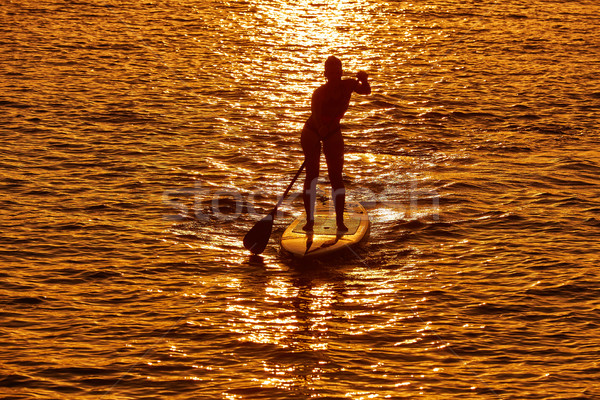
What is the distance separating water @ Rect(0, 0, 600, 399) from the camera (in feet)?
27.0

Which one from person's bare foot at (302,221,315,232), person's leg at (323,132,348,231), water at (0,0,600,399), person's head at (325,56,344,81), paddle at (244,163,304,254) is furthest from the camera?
person's bare foot at (302,221,315,232)

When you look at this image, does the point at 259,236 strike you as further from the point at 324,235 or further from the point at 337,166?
the point at 337,166

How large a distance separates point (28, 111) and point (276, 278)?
8.85 m

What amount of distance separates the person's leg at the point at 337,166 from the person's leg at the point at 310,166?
0.14 m

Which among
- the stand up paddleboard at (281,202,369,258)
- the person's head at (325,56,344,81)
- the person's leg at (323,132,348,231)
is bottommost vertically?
the stand up paddleboard at (281,202,369,258)

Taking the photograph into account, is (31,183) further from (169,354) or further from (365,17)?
(365,17)

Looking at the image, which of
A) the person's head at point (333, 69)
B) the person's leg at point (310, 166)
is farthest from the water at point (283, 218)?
the person's head at point (333, 69)

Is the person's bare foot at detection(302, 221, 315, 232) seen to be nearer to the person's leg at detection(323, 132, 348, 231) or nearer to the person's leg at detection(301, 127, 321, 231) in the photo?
the person's leg at detection(301, 127, 321, 231)

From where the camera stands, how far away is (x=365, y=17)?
2670cm

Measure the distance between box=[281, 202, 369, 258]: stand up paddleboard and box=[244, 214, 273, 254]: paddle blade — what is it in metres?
0.23

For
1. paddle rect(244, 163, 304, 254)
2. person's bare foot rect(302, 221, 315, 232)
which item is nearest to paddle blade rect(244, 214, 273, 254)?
paddle rect(244, 163, 304, 254)

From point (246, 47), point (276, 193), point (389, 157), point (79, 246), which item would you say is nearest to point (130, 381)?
point (79, 246)

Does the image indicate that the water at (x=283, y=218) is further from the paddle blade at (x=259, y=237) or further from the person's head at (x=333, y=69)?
the person's head at (x=333, y=69)

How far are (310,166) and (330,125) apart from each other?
0.61 metres
